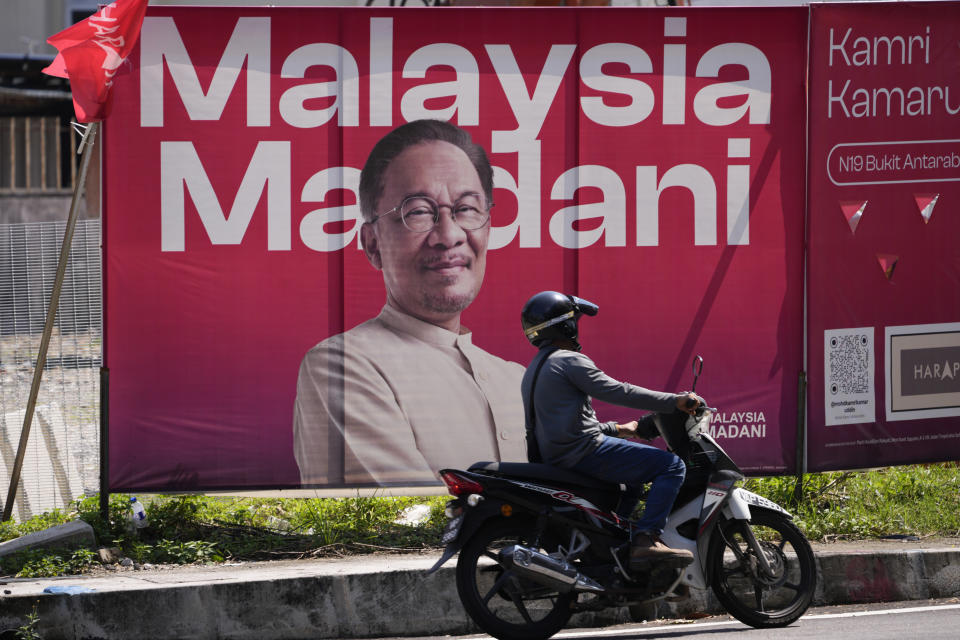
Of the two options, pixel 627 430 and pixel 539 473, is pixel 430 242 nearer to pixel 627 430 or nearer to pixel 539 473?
pixel 627 430

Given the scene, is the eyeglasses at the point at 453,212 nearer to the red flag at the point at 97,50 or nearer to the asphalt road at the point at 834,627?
the red flag at the point at 97,50

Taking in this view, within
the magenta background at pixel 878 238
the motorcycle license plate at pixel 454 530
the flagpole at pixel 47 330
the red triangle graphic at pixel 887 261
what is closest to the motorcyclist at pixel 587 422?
the motorcycle license plate at pixel 454 530

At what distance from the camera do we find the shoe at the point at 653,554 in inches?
231

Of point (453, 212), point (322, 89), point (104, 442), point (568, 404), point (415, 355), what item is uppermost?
point (322, 89)

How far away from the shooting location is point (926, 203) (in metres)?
8.41

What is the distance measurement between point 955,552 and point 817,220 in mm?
2312

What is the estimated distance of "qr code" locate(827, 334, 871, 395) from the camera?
326 inches

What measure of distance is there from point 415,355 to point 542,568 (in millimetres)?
2527

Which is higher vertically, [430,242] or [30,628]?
[430,242]

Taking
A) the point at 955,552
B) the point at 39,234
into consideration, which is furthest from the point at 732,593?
the point at 39,234

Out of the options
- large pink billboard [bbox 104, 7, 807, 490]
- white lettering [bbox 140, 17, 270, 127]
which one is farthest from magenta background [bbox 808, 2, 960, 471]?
white lettering [bbox 140, 17, 270, 127]

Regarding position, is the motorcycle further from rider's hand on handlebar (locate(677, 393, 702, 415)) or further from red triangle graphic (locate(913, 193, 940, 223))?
red triangle graphic (locate(913, 193, 940, 223))

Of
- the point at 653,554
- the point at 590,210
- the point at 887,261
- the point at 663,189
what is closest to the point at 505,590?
the point at 653,554

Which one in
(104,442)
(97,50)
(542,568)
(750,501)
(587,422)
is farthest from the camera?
(104,442)
